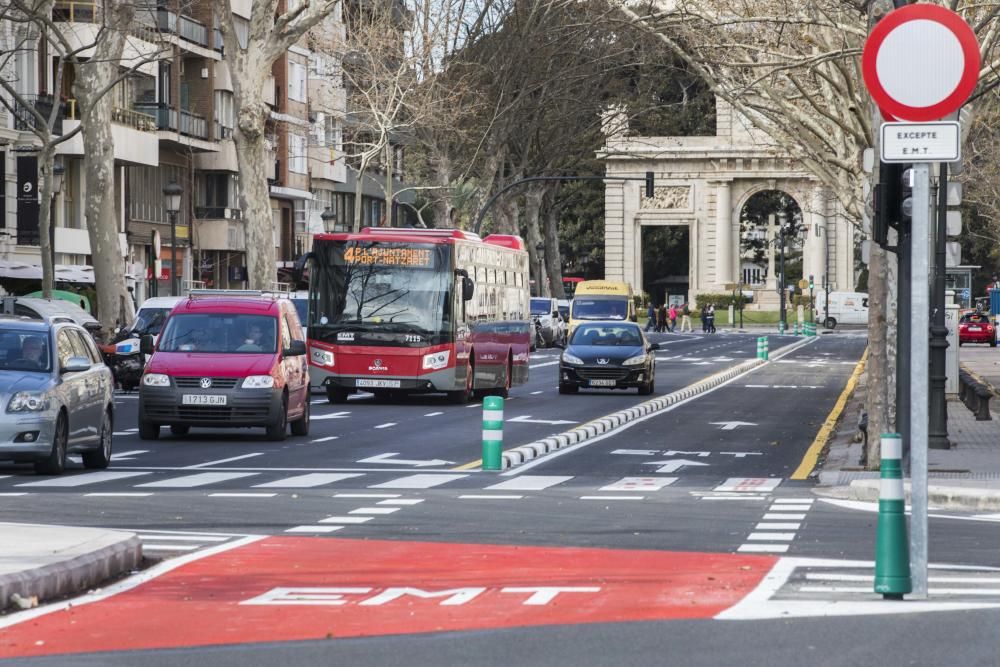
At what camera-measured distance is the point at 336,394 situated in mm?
38188

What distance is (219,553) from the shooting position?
1359 cm

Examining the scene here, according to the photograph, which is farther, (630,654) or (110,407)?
(110,407)

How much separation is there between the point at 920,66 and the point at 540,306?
73.4m

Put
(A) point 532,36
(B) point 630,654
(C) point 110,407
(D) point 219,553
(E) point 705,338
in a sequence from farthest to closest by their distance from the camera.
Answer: (E) point 705,338, (A) point 532,36, (C) point 110,407, (D) point 219,553, (B) point 630,654

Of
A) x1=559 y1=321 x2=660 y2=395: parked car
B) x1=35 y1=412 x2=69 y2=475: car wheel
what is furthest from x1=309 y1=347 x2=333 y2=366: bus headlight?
x1=35 y1=412 x2=69 y2=475: car wheel

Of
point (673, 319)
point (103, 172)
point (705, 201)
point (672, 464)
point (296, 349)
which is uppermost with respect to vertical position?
point (705, 201)

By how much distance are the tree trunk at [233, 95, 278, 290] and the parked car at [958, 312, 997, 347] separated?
52687mm

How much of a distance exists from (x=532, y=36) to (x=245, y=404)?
1617 inches

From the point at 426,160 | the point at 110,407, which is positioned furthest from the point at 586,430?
the point at 426,160

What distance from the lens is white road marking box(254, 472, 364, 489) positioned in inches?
778

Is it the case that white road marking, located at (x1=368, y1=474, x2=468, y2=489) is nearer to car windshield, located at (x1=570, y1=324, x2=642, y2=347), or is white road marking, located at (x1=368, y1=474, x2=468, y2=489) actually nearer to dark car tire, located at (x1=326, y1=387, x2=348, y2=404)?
dark car tire, located at (x1=326, y1=387, x2=348, y2=404)

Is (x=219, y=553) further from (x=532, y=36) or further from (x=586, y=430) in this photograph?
(x=532, y=36)

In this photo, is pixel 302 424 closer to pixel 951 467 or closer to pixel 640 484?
pixel 640 484

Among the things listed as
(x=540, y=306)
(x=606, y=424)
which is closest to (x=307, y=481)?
(x=606, y=424)
